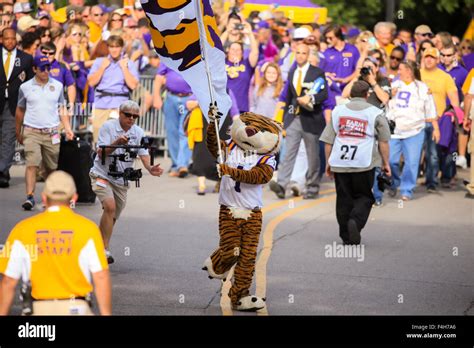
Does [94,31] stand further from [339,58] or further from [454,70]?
[454,70]

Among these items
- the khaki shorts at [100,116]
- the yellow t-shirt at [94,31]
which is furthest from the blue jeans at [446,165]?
the yellow t-shirt at [94,31]

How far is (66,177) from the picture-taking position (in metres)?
7.20

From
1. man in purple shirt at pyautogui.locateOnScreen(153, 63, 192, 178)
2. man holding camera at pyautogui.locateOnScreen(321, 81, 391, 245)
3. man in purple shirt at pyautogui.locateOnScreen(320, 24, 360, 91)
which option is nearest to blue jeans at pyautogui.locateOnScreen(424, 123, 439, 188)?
man in purple shirt at pyautogui.locateOnScreen(320, 24, 360, 91)

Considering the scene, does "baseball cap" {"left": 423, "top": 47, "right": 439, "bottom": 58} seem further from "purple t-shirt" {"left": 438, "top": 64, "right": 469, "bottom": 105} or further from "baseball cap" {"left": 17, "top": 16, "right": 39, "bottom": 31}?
"baseball cap" {"left": 17, "top": 16, "right": 39, "bottom": 31}

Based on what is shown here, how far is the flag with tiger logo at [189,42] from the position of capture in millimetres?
10820

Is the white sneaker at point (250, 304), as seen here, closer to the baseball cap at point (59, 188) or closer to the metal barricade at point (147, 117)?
the baseball cap at point (59, 188)

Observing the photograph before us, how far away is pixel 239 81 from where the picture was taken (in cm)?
1930

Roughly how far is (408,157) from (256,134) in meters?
8.24

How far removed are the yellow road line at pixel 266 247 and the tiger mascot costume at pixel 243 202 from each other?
290 mm

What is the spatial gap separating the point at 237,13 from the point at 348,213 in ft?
26.6

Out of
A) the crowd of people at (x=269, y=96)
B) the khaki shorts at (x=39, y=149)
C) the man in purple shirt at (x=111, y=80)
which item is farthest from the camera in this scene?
the man in purple shirt at (x=111, y=80)

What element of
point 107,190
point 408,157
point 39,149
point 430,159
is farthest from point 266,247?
point 430,159
